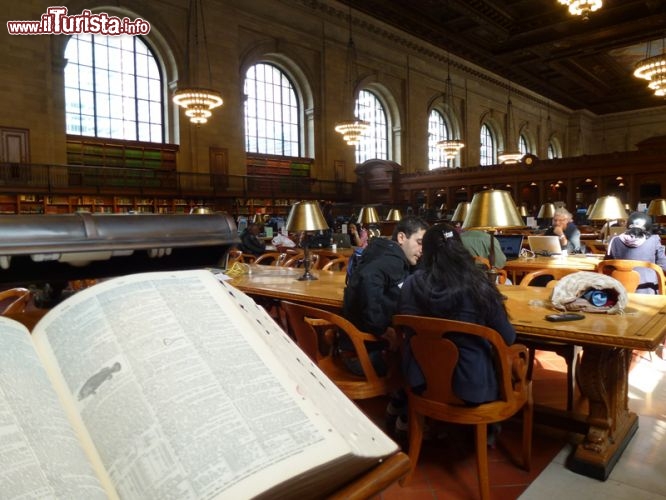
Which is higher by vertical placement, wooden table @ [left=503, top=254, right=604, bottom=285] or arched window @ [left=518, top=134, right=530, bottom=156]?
arched window @ [left=518, top=134, right=530, bottom=156]

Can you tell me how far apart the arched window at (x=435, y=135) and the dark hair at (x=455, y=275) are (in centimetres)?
1792

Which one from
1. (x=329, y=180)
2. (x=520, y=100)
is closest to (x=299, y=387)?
(x=329, y=180)

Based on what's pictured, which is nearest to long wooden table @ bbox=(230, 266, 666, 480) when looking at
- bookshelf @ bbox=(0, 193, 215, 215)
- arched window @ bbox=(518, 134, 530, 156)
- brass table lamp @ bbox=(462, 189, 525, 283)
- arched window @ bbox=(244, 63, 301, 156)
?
brass table lamp @ bbox=(462, 189, 525, 283)

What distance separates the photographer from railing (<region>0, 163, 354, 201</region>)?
959 centimetres

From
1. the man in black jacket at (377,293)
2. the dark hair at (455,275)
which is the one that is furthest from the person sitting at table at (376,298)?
the dark hair at (455,275)

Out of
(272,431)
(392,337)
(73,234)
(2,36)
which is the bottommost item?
(392,337)

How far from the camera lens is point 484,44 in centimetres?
1669

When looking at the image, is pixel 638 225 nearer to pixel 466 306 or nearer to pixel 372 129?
pixel 466 306

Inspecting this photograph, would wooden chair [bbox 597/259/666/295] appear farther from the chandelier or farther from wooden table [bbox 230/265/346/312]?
the chandelier

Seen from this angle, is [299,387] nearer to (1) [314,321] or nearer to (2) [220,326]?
(2) [220,326]

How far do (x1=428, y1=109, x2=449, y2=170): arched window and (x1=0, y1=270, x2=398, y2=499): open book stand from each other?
19.3 m

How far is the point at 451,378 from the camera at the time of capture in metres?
2.00

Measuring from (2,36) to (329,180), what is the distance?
8.98 metres

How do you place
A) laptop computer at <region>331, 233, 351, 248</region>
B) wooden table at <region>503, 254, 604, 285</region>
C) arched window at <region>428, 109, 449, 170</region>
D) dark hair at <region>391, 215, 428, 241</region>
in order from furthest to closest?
arched window at <region>428, 109, 449, 170</region>
laptop computer at <region>331, 233, 351, 248</region>
wooden table at <region>503, 254, 604, 285</region>
dark hair at <region>391, 215, 428, 241</region>
